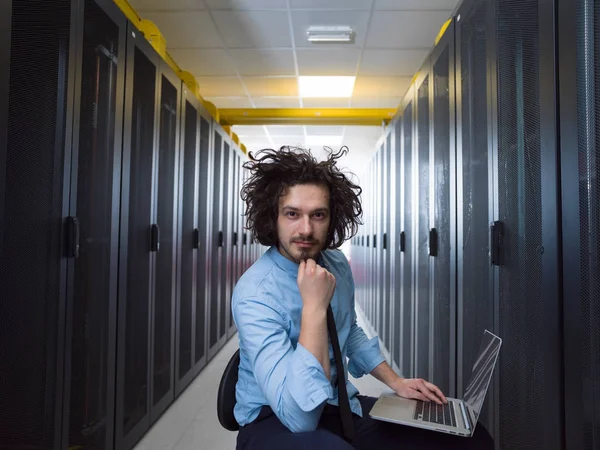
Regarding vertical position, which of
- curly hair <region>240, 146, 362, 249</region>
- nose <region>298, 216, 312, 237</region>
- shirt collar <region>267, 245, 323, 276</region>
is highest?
curly hair <region>240, 146, 362, 249</region>

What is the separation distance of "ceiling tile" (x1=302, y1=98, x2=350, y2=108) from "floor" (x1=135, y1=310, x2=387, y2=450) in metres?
3.35

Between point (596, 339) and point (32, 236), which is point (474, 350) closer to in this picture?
point (596, 339)

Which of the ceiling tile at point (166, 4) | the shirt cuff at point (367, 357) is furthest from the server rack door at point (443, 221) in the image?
the ceiling tile at point (166, 4)

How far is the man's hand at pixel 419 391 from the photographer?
1.29 meters

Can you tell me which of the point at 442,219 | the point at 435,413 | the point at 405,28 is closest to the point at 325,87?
the point at 405,28

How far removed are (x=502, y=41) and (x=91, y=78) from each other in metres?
1.50

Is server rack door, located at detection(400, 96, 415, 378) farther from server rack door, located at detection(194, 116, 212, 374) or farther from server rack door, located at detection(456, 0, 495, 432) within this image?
server rack door, located at detection(194, 116, 212, 374)

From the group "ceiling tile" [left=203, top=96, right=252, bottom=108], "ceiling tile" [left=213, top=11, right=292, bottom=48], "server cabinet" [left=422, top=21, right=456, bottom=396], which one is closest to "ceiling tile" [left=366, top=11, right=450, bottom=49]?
"ceiling tile" [left=213, top=11, right=292, bottom=48]

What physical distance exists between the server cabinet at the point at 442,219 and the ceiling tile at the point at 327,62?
192 cm

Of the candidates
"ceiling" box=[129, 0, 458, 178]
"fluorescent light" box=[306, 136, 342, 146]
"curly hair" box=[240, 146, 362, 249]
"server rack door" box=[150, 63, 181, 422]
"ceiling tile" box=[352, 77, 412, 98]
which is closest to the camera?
"curly hair" box=[240, 146, 362, 249]

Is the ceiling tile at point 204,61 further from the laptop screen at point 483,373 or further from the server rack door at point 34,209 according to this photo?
the laptop screen at point 483,373

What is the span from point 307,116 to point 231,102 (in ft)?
3.10

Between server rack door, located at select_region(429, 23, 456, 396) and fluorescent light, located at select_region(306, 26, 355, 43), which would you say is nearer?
server rack door, located at select_region(429, 23, 456, 396)

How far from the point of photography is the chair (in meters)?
1.24
